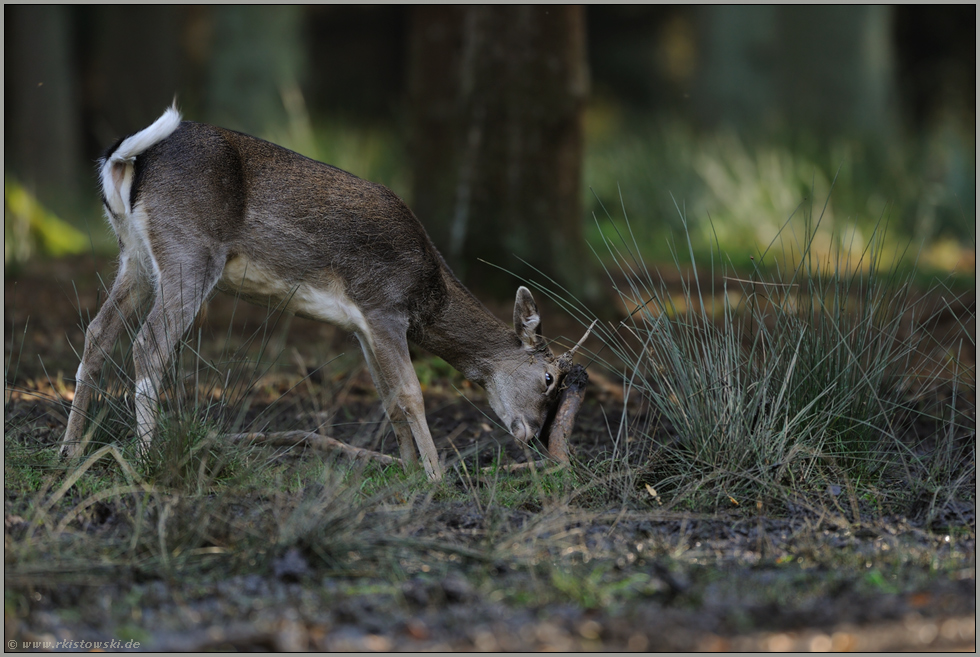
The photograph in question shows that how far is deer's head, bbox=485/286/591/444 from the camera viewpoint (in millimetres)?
4996

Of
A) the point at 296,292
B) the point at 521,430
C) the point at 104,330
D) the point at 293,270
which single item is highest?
the point at 293,270

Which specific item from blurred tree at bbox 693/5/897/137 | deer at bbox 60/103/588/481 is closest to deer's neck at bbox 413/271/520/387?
deer at bbox 60/103/588/481

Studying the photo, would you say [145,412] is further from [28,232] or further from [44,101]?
[44,101]

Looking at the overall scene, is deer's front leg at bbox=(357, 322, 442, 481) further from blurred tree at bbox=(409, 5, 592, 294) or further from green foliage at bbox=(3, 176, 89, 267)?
green foliage at bbox=(3, 176, 89, 267)

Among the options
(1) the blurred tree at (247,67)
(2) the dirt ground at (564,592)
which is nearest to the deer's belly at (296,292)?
(2) the dirt ground at (564,592)

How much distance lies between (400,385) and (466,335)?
57cm

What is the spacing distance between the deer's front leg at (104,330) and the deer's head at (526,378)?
71.3 inches

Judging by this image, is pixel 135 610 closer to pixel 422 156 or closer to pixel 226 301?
pixel 422 156

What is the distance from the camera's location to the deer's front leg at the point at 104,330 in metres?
4.14

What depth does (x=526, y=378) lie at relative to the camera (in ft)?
16.7

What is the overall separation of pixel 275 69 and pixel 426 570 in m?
12.1

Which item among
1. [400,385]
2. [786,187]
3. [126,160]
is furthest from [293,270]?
[786,187]

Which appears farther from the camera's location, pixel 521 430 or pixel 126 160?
pixel 521 430

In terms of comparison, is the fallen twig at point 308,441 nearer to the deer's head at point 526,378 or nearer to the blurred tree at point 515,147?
the deer's head at point 526,378
